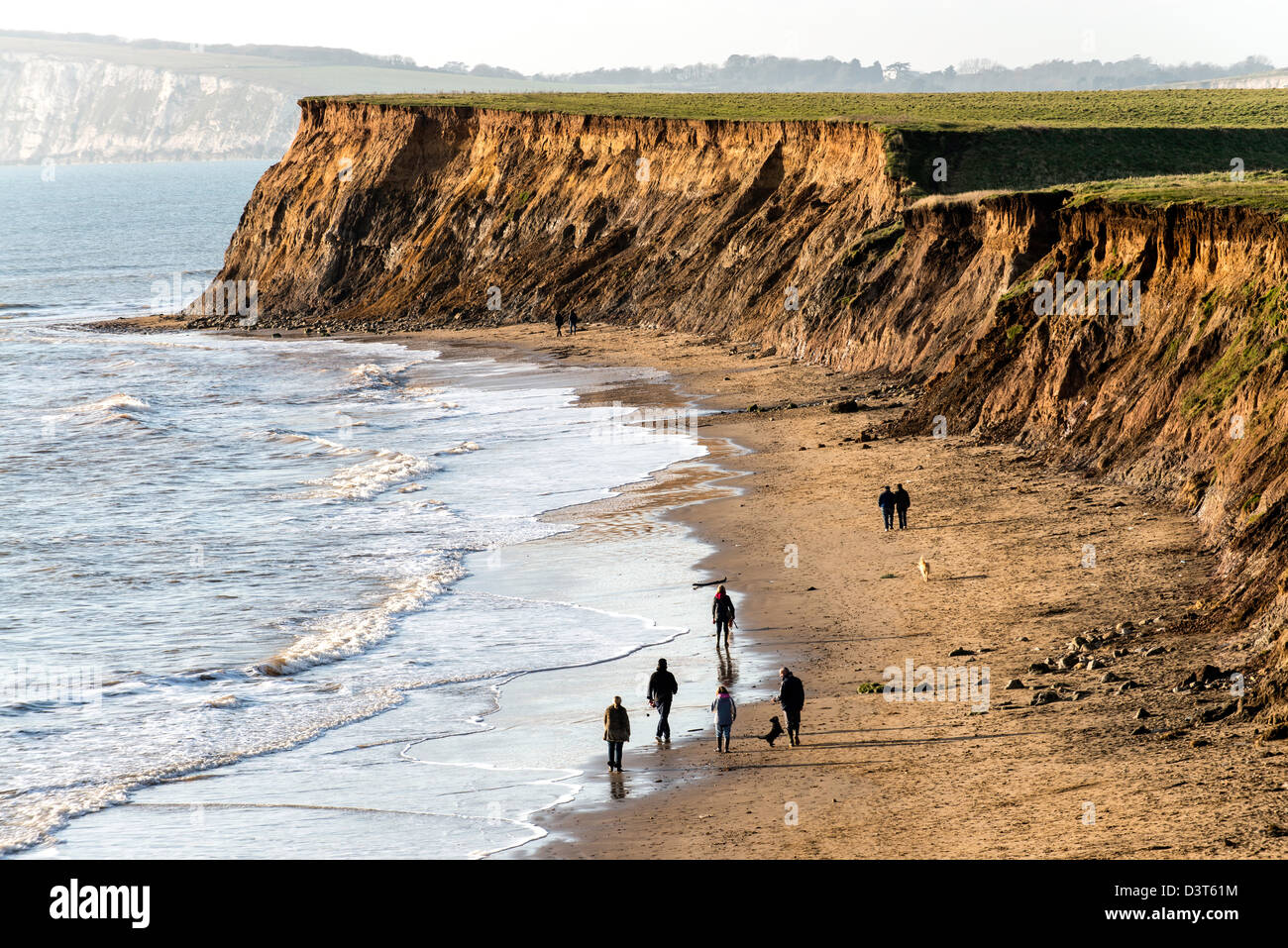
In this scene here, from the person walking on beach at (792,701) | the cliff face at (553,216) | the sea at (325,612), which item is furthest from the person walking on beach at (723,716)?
the cliff face at (553,216)

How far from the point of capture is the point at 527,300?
72.4m

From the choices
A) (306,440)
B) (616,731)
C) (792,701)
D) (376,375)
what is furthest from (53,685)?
(376,375)

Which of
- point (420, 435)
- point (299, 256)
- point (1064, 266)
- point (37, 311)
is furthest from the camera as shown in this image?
point (37, 311)

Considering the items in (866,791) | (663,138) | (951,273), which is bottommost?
(866,791)

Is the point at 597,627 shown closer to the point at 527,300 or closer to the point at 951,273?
the point at 951,273

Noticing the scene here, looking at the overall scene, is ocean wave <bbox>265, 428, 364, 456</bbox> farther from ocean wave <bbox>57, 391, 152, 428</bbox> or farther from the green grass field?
the green grass field

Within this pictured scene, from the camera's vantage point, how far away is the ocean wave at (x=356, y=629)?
25.1 m

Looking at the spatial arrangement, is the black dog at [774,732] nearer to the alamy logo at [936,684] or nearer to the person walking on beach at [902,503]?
the alamy logo at [936,684]

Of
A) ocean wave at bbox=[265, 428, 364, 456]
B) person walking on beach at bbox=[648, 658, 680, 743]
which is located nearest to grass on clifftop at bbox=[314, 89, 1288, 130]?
ocean wave at bbox=[265, 428, 364, 456]

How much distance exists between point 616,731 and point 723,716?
1.44 m

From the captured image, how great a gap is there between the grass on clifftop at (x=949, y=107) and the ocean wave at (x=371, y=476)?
26.8 meters

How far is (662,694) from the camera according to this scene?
20.5 meters

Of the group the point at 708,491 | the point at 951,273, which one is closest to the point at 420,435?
the point at 708,491

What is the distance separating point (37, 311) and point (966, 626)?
83.8m
